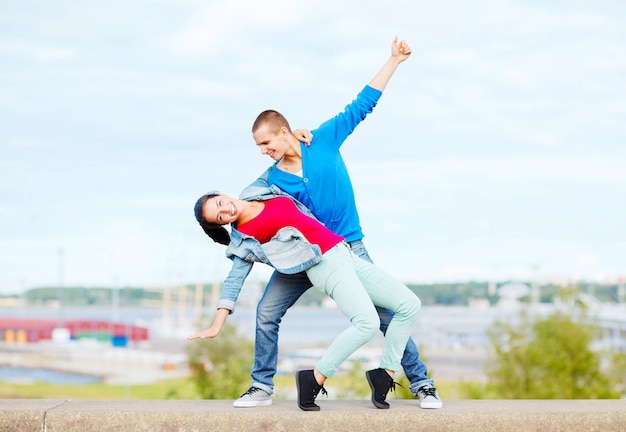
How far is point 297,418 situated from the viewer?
5.13 meters

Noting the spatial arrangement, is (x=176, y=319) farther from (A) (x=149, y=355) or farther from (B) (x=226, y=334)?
(B) (x=226, y=334)

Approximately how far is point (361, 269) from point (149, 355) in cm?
7067

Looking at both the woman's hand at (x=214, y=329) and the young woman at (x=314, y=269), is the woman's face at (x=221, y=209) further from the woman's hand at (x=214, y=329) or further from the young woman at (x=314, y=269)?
the woman's hand at (x=214, y=329)

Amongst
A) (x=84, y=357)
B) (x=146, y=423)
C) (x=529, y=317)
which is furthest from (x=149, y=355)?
(x=146, y=423)

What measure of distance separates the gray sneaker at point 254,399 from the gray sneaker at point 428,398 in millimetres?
967

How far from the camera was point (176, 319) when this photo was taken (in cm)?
9344

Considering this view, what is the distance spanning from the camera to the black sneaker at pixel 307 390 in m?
5.23

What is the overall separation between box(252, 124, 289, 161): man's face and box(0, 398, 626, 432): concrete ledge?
157 cm

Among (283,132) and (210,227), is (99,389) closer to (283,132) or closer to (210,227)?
(210,227)

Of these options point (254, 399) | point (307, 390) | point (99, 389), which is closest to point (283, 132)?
point (307, 390)

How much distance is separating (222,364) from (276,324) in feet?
91.6

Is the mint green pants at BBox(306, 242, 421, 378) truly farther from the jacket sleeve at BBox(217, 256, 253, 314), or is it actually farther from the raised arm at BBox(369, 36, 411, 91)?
the raised arm at BBox(369, 36, 411, 91)

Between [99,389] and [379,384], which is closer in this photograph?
[379,384]

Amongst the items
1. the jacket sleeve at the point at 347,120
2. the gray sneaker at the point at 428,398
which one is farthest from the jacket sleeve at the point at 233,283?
the gray sneaker at the point at 428,398
